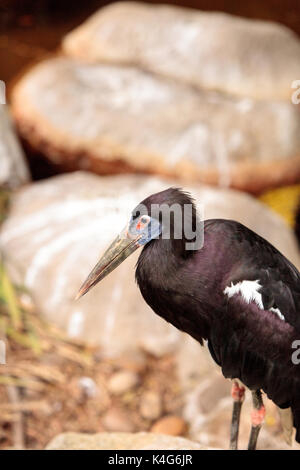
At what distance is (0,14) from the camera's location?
14.1 ft

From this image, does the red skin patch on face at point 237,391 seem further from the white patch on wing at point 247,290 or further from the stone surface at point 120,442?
the white patch on wing at point 247,290

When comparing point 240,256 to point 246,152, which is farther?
point 246,152

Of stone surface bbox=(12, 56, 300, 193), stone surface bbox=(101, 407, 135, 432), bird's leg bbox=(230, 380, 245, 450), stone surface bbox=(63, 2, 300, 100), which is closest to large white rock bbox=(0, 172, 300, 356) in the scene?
stone surface bbox=(101, 407, 135, 432)

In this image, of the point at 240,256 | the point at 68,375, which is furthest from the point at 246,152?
the point at 240,256

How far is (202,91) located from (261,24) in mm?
660

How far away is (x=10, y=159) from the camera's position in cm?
345

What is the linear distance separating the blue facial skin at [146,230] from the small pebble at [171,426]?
141 centimetres

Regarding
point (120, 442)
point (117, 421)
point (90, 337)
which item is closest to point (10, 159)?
point (90, 337)

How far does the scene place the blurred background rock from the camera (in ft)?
8.58

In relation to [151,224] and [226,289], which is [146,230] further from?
[226,289]

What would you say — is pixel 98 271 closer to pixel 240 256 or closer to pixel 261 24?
pixel 240 256

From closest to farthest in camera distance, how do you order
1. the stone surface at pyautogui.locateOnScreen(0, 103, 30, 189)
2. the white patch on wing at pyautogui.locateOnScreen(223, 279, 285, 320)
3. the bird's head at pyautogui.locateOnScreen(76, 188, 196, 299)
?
the bird's head at pyautogui.locateOnScreen(76, 188, 196, 299)
the white patch on wing at pyautogui.locateOnScreen(223, 279, 285, 320)
the stone surface at pyautogui.locateOnScreen(0, 103, 30, 189)

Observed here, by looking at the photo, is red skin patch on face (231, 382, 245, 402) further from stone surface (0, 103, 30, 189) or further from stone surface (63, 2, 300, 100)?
stone surface (63, 2, 300, 100)

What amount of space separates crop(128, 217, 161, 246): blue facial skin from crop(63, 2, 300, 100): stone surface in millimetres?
2816
